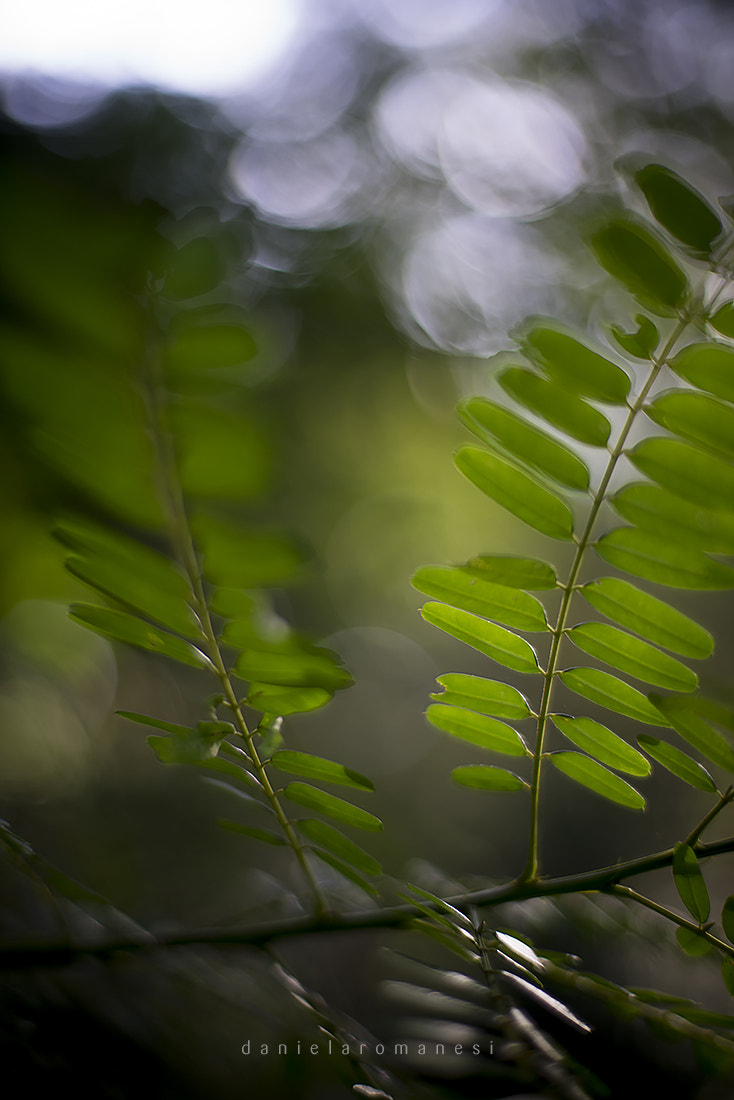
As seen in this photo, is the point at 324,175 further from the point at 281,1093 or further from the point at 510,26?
the point at 281,1093

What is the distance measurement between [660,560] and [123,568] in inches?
14.7

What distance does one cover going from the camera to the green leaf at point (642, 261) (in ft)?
1.43

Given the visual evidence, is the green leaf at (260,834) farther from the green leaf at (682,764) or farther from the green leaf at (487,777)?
the green leaf at (682,764)

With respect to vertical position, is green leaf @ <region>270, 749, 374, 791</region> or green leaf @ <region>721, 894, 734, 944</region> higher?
green leaf @ <region>270, 749, 374, 791</region>

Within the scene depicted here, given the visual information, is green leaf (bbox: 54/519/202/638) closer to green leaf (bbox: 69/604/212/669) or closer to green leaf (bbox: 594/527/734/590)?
green leaf (bbox: 69/604/212/669)

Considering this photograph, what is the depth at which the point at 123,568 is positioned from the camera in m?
0.38

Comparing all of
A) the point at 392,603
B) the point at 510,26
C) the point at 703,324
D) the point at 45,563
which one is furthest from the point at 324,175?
the point at 703,324

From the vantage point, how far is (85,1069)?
557 millimetres

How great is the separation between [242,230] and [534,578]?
33cm

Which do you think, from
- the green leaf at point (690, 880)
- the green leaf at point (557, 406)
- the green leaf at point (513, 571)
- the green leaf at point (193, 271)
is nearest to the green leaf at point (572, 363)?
the green leaf at point (557, 406)

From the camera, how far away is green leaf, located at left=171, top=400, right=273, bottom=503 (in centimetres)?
29

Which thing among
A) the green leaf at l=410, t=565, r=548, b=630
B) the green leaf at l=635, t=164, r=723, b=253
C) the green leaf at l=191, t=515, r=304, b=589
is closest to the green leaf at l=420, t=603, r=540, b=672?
the green leaf at l=410, t=565, r=548, b=630

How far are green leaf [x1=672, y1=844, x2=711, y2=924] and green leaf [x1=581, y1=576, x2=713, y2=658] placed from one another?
0.49 feet

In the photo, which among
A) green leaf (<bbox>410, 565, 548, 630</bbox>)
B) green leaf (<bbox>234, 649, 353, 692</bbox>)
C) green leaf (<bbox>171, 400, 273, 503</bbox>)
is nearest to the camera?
green leaf (<bbox>171, 400, 273, 503</bbox>)
